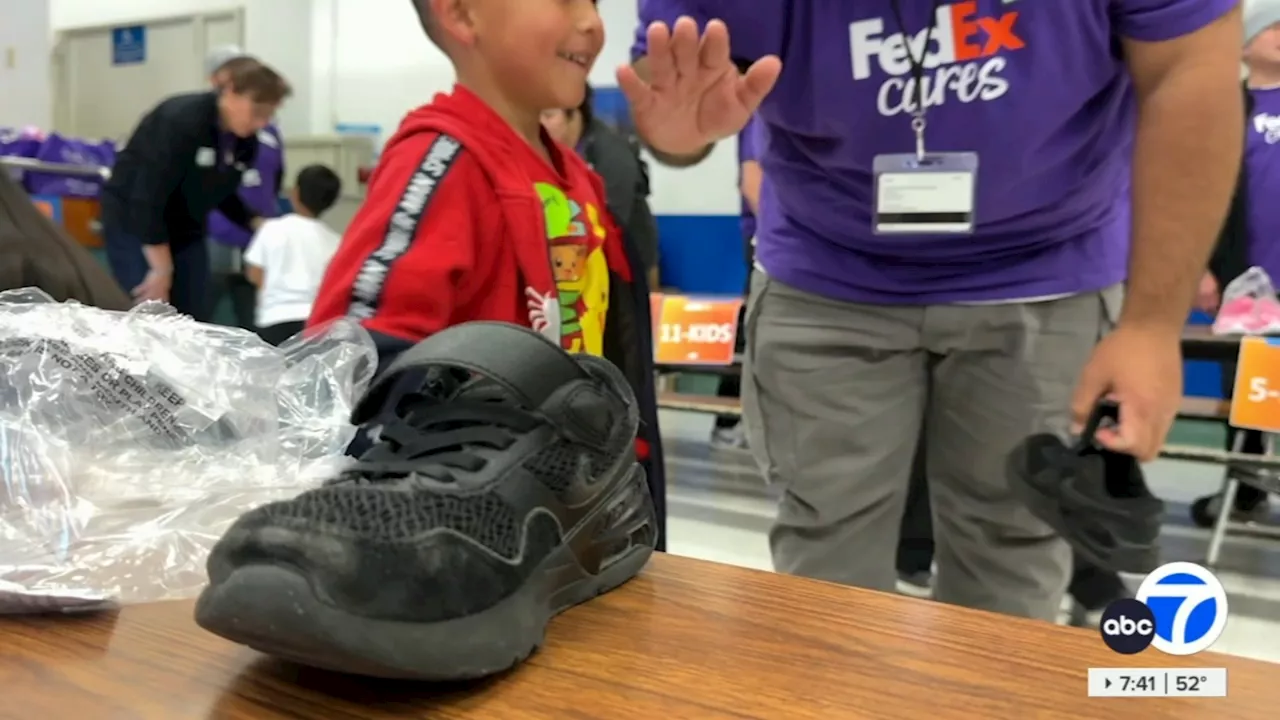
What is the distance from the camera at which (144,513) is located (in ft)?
1.64

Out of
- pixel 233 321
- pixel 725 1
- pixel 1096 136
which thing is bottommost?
pixel 233 321

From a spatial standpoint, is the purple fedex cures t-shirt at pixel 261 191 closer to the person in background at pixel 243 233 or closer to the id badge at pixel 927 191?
the person in background at pixel 243 233

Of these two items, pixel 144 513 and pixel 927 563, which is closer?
pixel 144 513

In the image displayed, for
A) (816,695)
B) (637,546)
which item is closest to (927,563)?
(637,546)

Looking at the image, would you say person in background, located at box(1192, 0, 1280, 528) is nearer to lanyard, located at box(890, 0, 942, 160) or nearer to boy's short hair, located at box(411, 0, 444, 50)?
lanyard, located at box(890, 0, 942, 160)

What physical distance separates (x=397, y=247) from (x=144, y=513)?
303 mm

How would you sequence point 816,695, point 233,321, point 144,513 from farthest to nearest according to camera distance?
1. point 233,321
2. point 144,513
3. point 816,695

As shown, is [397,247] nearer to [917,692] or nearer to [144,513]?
[144,513]

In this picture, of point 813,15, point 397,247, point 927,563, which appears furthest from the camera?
point 927,563

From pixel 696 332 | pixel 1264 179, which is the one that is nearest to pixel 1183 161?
pixel 1264 179

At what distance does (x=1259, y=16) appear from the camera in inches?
37.1

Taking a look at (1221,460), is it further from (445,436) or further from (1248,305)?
(1248,305)

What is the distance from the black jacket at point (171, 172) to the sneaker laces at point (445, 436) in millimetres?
2801

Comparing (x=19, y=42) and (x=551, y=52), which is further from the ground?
(x=19, y=42)
